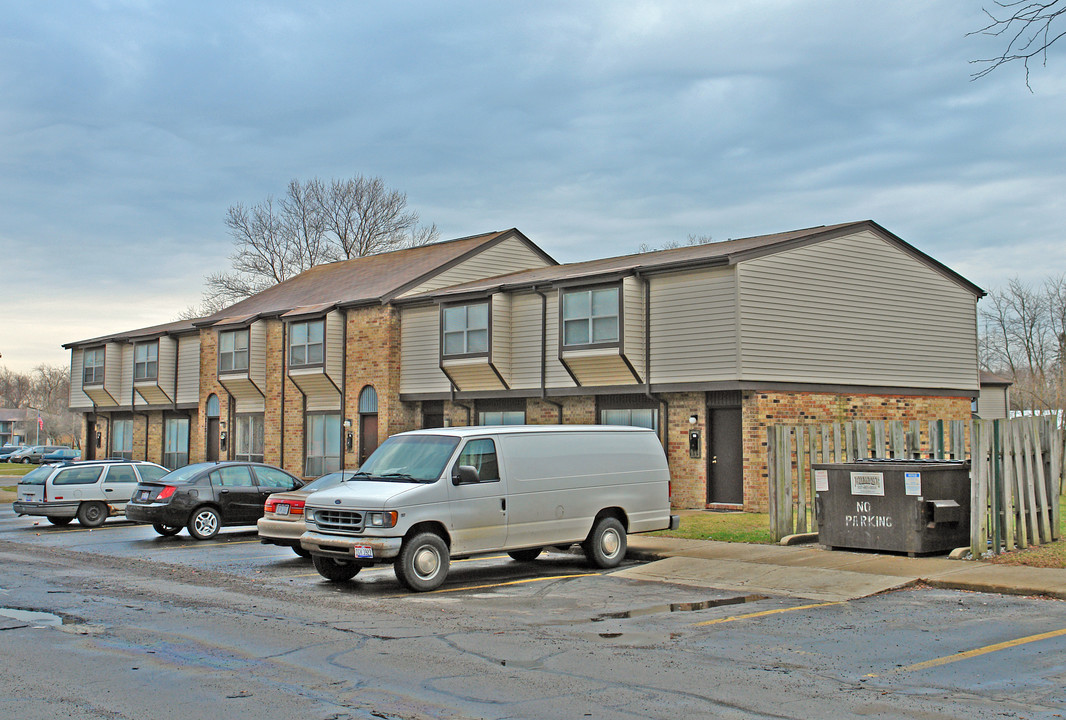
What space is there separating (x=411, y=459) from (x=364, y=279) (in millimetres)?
24541

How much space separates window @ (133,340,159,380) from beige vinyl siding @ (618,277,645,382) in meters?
24.2

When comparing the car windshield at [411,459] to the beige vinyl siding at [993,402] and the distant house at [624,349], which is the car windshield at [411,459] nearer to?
the distant house at [624,349]

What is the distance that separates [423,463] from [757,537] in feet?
21.2

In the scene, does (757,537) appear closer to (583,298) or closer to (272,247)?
(583,298)

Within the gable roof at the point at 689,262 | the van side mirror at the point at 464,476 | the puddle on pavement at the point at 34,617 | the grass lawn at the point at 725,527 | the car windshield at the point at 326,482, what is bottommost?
the puddle on pavement at the point at 34,617

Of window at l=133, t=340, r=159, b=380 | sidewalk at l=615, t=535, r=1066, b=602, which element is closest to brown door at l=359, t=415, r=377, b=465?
window at l=133, t=340, r=159, b=380

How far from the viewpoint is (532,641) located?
8891 mm

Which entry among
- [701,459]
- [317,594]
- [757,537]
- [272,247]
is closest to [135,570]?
[317,594]

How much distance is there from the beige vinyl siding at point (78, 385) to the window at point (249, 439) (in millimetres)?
12299

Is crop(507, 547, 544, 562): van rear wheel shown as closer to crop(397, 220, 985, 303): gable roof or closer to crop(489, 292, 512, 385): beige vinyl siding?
crop(397, 220, 985, 303): gable roof

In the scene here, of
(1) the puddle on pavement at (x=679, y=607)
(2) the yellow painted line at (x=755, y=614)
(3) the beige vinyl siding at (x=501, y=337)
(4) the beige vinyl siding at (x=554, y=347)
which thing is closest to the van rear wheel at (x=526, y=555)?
(1) the puddle on pavement at (x=679, y=607)

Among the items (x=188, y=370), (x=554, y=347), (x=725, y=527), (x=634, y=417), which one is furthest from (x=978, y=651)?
(x=188, y=370)

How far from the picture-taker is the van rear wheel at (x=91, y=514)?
21188mm

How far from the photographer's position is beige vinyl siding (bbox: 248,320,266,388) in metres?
35.2
